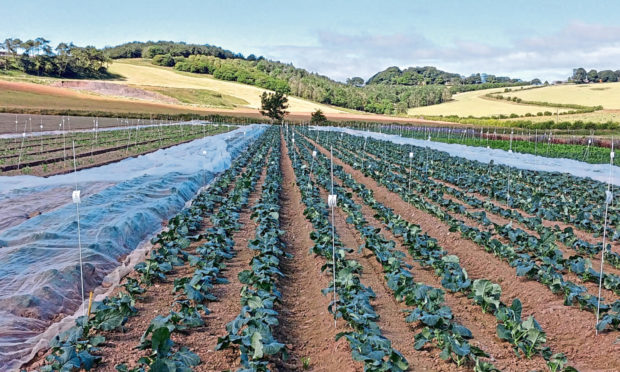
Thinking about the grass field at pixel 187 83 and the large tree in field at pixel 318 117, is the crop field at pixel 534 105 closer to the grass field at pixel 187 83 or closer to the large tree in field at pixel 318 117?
the grass field at pixel 187 83

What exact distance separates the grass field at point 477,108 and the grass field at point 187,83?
18.2 meters

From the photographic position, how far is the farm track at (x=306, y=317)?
478 centimetres

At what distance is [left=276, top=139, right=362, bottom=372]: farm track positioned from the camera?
478 cm

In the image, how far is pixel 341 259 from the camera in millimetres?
7461

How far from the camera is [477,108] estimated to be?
271 ft

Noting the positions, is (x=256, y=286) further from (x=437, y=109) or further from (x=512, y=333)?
(x=437, y=109)

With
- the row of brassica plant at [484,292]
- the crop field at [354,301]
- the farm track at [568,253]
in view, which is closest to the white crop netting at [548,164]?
the farm track at [568,253]

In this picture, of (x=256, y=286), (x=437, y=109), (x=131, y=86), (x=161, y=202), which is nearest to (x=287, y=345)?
(x=256, y=286)

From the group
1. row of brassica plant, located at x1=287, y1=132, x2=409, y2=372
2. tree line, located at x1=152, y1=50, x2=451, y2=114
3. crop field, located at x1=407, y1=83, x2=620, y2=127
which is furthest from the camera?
tree line, located at x1=152, y1=50, x2=451, y2=114

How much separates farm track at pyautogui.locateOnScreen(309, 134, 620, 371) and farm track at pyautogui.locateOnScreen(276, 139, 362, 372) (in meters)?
2.34

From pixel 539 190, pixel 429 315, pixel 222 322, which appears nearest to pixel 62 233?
pixel 222 322

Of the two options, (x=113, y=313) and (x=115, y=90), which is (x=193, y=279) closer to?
(x=113, y=313)

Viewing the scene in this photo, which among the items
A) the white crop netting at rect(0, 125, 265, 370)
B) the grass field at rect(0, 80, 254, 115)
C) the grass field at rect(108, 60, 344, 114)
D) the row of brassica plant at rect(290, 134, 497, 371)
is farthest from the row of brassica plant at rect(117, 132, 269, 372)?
the grass field at rect(108, 60, 344, 114)

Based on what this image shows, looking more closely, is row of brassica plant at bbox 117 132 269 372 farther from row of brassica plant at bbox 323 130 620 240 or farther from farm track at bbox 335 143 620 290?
row of brassica plant at bbox 323 130 620 240
